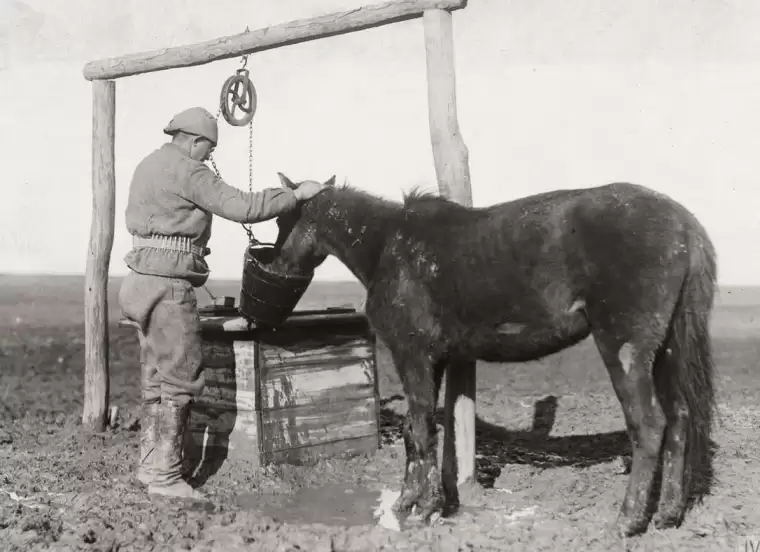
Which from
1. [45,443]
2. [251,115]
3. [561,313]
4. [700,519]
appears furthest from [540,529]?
[45,443]

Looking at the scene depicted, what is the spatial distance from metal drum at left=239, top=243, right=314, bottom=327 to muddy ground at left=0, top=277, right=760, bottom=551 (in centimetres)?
142

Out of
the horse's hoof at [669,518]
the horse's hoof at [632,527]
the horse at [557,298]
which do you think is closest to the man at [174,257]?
the horse at [557,298]

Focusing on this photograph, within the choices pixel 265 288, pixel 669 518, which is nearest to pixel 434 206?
pixel 265 288

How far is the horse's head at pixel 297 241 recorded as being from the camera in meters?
5.84

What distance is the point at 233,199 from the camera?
219 inches

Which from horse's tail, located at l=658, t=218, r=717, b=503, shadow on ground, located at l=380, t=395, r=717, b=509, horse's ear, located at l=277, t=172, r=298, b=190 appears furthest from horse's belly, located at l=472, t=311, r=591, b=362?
horse's ear, located at l=277, t=172, r=298, b=190

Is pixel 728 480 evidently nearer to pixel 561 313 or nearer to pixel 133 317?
pixel 561 313

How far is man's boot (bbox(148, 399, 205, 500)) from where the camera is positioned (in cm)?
576

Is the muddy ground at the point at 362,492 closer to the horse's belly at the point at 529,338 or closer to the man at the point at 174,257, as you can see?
the man at the point at 174,257

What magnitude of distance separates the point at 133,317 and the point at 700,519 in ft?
14.0

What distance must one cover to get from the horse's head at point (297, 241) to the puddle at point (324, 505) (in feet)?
5.80

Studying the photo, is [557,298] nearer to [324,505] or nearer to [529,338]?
[529,338]

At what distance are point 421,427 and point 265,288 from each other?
155 cm

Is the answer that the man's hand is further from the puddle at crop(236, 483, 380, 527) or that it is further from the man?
the puddle at crop(236, 483, 380, 527)
